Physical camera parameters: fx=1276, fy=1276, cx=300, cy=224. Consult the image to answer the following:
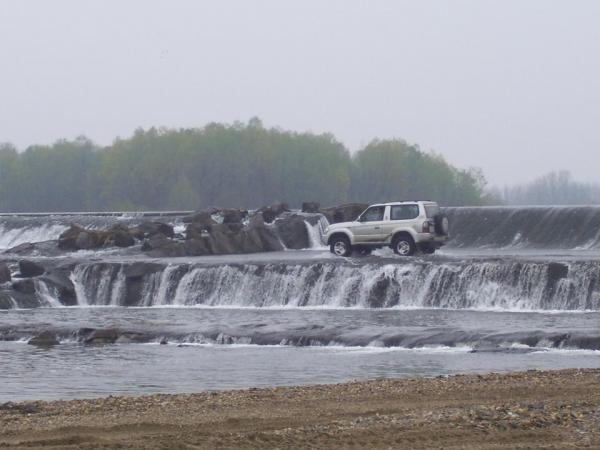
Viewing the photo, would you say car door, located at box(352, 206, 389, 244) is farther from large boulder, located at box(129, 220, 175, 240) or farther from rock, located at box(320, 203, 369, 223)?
rock, located at box(320, 203, 369, 223)

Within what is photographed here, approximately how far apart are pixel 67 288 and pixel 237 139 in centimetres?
6579

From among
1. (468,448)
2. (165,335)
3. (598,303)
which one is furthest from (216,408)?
(598,303)

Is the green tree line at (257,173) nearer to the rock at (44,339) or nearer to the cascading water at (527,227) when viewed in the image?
the cascading water at (527,227)

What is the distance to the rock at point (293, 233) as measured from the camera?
55781mm

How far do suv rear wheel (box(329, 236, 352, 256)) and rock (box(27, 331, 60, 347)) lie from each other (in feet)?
45.0

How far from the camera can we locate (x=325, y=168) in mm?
104000

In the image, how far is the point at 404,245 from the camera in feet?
132

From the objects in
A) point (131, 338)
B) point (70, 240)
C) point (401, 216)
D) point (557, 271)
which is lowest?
point (131, 338)

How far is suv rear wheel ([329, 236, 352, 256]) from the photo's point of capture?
41750mm

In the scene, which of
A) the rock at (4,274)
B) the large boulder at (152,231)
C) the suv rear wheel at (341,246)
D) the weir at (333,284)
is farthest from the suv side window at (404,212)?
the large boulder at (152,231)

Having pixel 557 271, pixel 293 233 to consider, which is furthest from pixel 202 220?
pixel 557 271

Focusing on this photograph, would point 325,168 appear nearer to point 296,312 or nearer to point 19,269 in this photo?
point 19,269

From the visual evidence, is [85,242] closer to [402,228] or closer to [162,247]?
[162,247]

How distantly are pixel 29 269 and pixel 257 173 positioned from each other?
61408 mm
